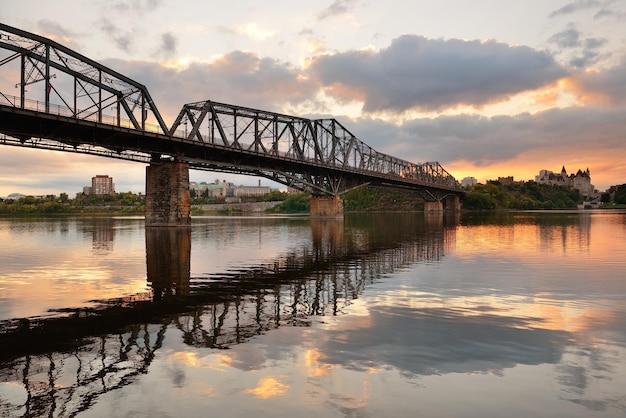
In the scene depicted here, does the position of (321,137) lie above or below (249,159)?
above

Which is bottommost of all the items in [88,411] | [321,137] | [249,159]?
[88,411]

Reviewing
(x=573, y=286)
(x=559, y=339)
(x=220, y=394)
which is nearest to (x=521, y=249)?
(x=573, y=286)

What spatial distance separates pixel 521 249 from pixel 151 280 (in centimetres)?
2898

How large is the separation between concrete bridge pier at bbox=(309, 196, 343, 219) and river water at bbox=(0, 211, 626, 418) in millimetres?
96429

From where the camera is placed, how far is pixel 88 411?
26.0 ft

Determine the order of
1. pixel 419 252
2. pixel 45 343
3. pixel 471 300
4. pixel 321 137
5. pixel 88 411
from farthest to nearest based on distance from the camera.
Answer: pixel 321 137 → pixel 419 252 → pixel 471 300 → pixel 45 343 → pixel 88 411

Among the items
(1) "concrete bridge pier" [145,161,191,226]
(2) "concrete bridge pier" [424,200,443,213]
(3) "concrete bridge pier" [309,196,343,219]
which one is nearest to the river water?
(1) "concrete bridge pier" [145,161,191,226]

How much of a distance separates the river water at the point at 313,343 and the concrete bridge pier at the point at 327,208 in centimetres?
9643

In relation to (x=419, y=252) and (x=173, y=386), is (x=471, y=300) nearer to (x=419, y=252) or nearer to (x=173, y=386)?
(x=173, y=386)

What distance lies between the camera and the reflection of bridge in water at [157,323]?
30.0 ft

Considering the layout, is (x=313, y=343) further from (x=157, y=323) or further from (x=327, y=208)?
(x=327, y=208)

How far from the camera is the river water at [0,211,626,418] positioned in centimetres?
829

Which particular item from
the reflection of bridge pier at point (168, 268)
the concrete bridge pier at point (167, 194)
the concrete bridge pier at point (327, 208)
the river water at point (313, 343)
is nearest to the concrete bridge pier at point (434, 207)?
the concrete bridge pier at point (327, 208)

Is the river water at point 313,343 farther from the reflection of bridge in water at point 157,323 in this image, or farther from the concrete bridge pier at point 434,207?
the concrete bridge pier at point 434,207
